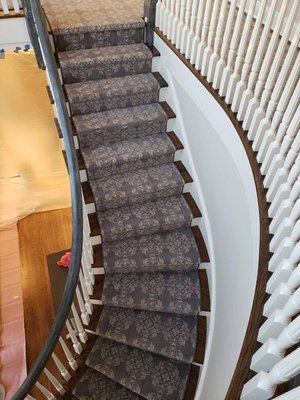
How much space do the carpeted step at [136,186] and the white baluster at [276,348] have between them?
71.8 inches

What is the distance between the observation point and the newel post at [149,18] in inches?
120

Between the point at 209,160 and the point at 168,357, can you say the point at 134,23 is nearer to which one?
the point at 209,160

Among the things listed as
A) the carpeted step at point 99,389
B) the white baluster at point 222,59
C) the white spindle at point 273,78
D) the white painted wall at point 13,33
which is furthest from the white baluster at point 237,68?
the carpeted step at point 99,389

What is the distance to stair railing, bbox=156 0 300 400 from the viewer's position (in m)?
1.17

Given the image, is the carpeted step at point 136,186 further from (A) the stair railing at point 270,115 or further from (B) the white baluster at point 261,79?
(B) the white baluster at point 261,79

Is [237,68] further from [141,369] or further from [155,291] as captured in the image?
[141,369]

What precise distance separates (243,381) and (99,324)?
1.55 meters

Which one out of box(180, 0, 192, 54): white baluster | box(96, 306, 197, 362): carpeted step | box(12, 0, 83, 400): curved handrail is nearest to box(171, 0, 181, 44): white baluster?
box(180, 0, 192, 54): white baluster

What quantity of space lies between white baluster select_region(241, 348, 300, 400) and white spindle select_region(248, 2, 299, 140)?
1304 mm

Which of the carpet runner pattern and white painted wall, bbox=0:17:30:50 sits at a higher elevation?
white painted wall, bbox=0:17:30:50

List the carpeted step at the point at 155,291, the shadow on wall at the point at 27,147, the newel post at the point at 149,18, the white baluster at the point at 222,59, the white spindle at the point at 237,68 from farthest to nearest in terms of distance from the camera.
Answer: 1. the shadow on wall at the point at 27,147
2. the newel post at the point at 149,18
3. the carpeted step at the point at 155,291
4. the white baluster at the point at 222,59
5. the white spindle at the point at 237,68

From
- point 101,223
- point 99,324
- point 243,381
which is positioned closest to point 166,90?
point 101,223

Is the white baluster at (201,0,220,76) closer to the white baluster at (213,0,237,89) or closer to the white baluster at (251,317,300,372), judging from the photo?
the white baluster at (213,0,237,89)

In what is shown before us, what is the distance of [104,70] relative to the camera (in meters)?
3.09
